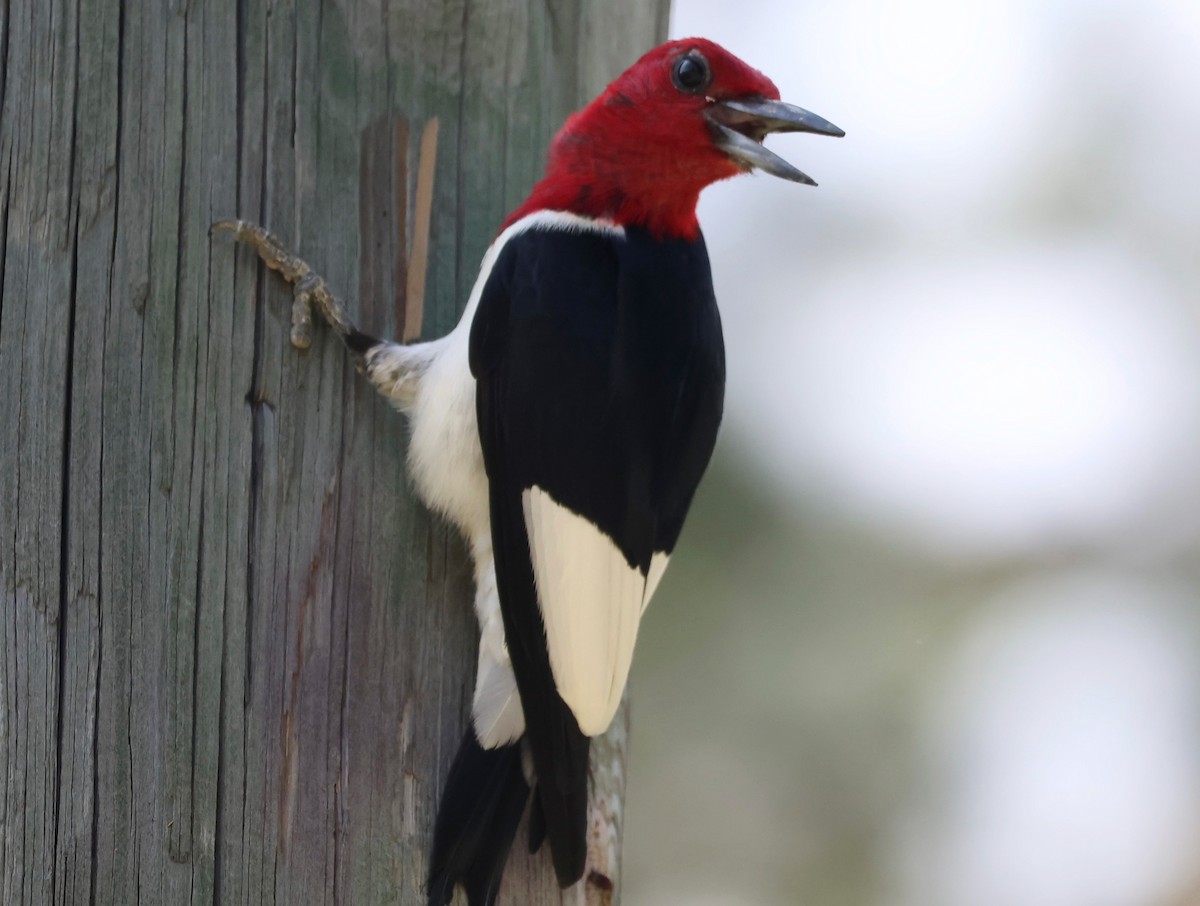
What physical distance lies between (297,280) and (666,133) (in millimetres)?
790

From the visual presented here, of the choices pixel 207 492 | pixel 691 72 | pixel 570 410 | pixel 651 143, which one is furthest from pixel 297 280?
pixel 691 72

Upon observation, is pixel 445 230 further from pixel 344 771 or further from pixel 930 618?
pixel 930 618

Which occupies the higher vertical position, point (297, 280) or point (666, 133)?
point (666, 133)

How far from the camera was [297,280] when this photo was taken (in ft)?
6.25

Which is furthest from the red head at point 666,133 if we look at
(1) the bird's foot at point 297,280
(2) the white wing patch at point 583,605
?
(2) the white wing patch at point 583,605

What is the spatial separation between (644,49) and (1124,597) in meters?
3.33

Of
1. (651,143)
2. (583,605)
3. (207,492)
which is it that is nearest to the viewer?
(207,492)

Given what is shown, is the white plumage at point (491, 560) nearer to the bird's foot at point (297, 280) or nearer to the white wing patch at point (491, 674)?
the white wing patch at point (491, 674)

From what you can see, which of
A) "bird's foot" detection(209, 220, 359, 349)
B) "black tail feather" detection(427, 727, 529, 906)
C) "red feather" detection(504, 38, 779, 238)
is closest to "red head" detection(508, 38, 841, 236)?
"red feather" detection(504, 38, 779, 238)

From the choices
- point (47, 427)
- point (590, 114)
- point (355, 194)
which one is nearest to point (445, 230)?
point (355, 194)

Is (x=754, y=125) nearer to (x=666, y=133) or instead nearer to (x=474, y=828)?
(x=666, y=133)

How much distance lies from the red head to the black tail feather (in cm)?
99

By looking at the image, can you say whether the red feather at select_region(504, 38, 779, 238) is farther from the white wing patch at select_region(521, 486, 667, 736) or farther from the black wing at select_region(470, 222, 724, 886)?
the white wing patch at select_region(521, 486, 667, 736)

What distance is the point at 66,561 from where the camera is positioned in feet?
5.53
